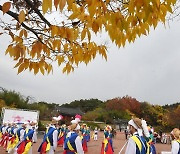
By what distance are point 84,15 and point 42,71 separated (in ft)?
1.96

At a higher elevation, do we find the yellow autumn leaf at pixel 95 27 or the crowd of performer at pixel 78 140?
the yellow autumn leaf at pixel 95 27

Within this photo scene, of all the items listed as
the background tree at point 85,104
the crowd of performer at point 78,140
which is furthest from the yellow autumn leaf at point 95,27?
the background tree at point 85,104

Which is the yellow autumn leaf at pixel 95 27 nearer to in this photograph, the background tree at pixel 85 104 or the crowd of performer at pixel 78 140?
the crowd of performer at pixel 78 140

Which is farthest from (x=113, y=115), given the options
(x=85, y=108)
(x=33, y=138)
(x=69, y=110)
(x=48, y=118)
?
(x=33, y=138)

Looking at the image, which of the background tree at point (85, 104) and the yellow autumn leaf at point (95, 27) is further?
the background tree at point (85, 104)

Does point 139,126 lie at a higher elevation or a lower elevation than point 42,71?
lower

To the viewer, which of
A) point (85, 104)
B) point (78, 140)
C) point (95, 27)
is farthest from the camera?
point (85, 104)

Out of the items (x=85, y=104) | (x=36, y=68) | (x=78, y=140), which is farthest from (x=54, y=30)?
(x=85, y=104)

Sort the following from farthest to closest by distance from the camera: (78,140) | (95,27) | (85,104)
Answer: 1. (85,104)
2. (78,140)
3. (95,27)

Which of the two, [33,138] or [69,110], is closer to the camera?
[33,138]

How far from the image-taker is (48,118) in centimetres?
3856

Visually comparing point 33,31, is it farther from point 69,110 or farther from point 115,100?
point 115,100

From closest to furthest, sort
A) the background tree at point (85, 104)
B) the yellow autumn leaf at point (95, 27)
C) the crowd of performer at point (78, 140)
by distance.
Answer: the yellow autumn leaf at point (95, 27)
the crowd of performer at point (78, 140)
the background tree at point (85, 104)

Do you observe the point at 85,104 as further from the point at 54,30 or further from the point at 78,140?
the point at 54,30
